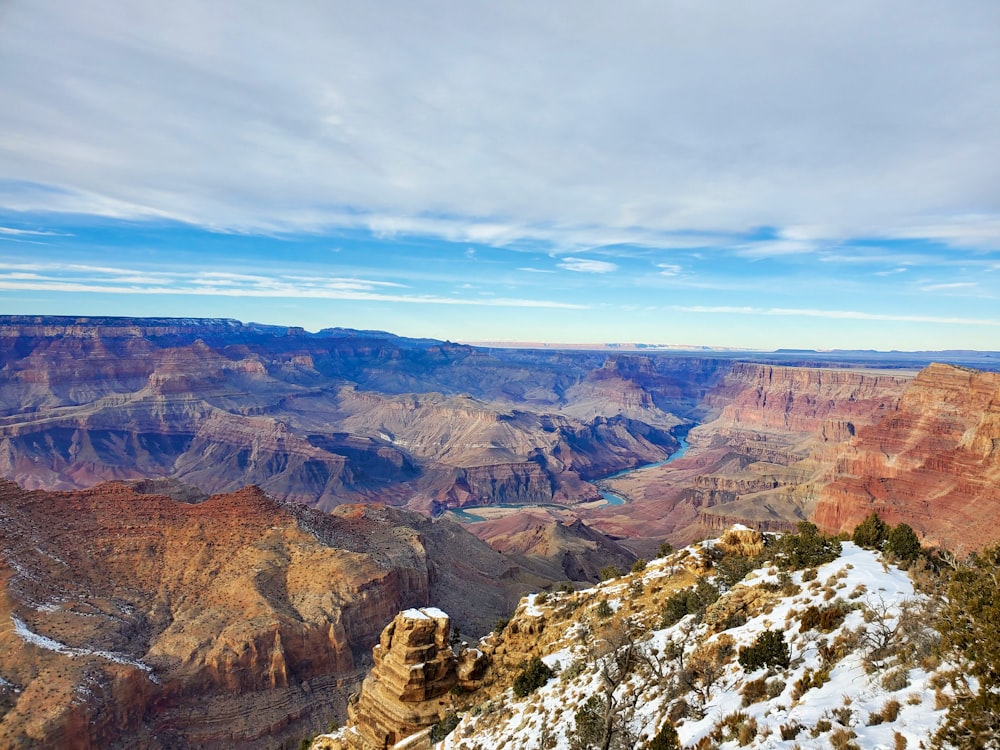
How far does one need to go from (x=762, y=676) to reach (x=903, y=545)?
12613 millimetres

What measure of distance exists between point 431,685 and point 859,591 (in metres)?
20.6

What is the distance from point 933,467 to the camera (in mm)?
97438

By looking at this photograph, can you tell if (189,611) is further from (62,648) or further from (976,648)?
(976,648)

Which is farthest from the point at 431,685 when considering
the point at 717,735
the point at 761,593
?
the point at 717,735

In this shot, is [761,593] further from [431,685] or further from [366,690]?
[366,690]

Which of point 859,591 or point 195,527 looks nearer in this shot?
point 859,591

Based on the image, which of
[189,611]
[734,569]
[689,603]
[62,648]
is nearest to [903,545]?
[734,569]

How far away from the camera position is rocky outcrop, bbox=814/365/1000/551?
270 feet

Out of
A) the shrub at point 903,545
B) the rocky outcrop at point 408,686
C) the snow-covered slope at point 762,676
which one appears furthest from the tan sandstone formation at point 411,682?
the shrub at point 903,545

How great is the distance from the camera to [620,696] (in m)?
20.3

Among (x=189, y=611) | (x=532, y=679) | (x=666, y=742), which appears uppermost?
(x=666, y=742)

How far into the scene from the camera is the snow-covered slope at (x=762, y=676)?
12.4 metres

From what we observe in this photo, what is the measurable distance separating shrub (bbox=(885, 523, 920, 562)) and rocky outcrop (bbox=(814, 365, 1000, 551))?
43.4 metres

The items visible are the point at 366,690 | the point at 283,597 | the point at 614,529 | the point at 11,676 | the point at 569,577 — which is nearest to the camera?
the point at 366,690
